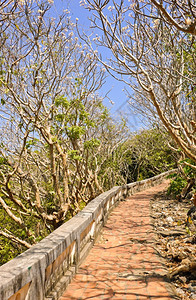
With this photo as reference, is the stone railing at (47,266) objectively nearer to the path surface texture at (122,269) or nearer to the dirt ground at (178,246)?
the path surface texture at (122,269)

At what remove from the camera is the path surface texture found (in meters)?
3.92

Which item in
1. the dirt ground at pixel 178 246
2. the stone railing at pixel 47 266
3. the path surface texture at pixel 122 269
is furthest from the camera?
the dirt ground at pixel 178 246

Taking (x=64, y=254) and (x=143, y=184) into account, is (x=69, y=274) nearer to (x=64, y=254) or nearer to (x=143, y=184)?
(x=64, y=254)

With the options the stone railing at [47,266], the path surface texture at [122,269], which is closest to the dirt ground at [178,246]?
the path surface texture at [122,269]

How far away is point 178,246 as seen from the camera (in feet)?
19.7

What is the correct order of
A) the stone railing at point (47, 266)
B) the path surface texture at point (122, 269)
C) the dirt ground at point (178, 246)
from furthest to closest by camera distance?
the dirt ground at point (178, 246), the path surface texture at point (122, 269), the stone railing at point (47, 266)

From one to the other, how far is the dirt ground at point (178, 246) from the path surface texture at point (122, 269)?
0.17m

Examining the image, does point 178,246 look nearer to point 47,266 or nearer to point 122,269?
point 122,269

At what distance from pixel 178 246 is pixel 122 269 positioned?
63.8 inches

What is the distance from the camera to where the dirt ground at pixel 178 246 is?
417cm

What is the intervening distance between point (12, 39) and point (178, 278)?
6.65 meters

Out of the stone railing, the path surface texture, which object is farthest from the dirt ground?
the stone railing

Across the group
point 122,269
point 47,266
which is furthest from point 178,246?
point 47,266

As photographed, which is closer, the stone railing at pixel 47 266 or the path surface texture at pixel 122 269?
the stone railing at pixel 47 266
